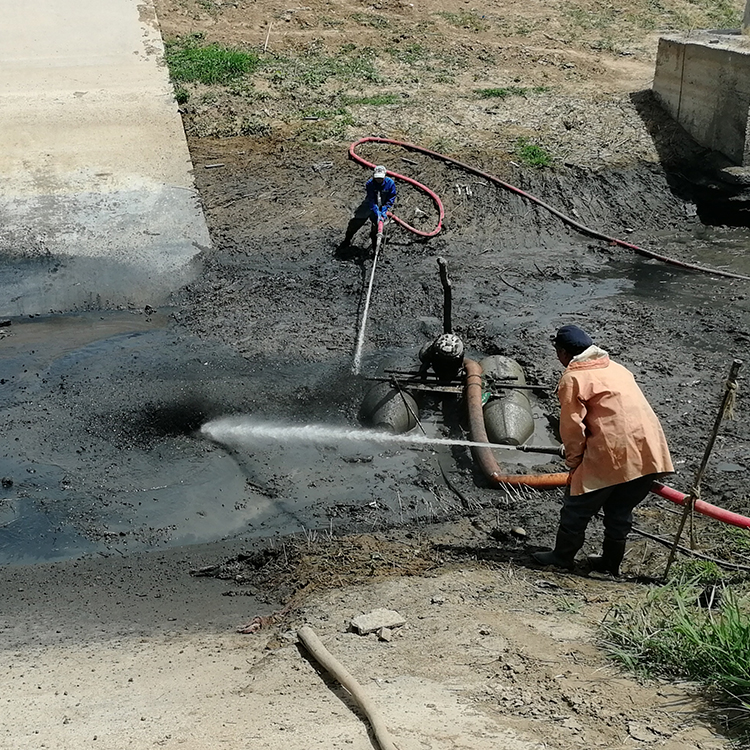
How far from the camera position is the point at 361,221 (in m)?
12.2

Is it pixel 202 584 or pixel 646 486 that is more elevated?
pixel 646 486

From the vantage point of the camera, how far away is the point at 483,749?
14.0ft

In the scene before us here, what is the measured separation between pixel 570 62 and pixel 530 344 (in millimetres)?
9068

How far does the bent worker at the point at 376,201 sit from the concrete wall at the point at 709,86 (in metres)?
5.80

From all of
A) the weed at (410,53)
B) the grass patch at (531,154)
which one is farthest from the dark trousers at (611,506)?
the weed at (410,53)

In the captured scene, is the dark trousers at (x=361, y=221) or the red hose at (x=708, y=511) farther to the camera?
the dark trousers at (x=361, y=221)

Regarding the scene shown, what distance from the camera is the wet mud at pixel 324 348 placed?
25.9 feet

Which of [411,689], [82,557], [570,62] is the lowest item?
[82,557]

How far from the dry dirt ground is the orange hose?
20cm

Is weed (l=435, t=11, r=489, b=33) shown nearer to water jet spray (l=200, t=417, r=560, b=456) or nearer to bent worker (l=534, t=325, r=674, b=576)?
water jet spray (l=200, t=417, r=560, b=456)

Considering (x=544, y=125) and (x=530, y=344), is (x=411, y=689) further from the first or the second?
(x=544, y=125)

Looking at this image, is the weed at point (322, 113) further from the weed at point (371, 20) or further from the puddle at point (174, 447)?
the puddle at point (174, 447)

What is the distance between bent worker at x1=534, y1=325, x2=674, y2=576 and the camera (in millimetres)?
5926

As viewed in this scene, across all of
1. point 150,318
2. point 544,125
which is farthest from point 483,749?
point 544,125
